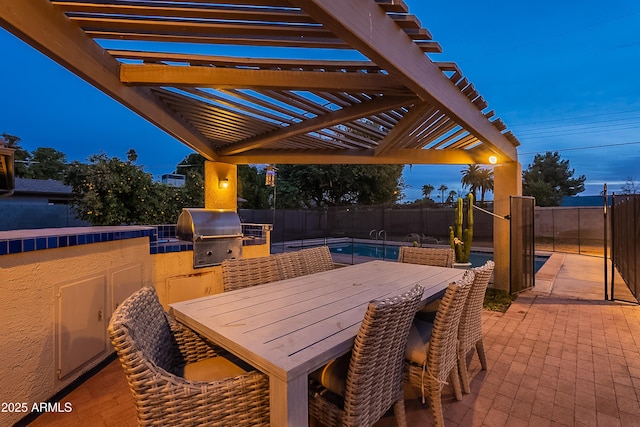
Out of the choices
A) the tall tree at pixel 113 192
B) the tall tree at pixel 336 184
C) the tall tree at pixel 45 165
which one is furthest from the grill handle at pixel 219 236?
the tall tree at pixel 45 165

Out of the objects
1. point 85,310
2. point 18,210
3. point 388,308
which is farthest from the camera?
point 18,210

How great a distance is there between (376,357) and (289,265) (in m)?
1.60

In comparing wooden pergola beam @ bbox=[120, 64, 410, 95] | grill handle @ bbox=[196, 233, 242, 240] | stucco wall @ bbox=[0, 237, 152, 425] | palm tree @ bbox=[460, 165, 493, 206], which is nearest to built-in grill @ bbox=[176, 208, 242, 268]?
grill handle @ bbox=[196, 233, 242, 240]

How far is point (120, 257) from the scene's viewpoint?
8.46 feet

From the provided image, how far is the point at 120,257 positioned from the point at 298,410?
87.3 inches

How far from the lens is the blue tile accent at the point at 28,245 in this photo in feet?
5.73

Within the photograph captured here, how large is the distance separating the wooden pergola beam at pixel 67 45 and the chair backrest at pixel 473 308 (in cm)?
311

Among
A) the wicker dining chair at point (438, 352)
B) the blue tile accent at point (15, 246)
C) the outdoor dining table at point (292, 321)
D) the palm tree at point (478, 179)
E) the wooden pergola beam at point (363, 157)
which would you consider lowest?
the wicker dining chair at point (438, 352)

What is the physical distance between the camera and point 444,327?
1641 millimetres

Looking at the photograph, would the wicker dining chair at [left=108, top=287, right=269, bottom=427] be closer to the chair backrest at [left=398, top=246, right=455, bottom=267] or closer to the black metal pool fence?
the chair backrest at [left=398, top=246, right=455, bottom=267]

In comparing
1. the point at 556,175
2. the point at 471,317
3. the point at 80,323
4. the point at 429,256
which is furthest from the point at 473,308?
the point at 556,175

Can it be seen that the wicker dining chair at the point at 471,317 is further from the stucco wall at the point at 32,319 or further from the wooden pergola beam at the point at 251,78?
the stucco wall at the point at 32,319

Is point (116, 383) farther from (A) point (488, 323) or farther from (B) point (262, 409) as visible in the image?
(A) point (488, 323)

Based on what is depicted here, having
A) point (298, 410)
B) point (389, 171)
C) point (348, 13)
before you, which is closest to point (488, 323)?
point (298, 410)
